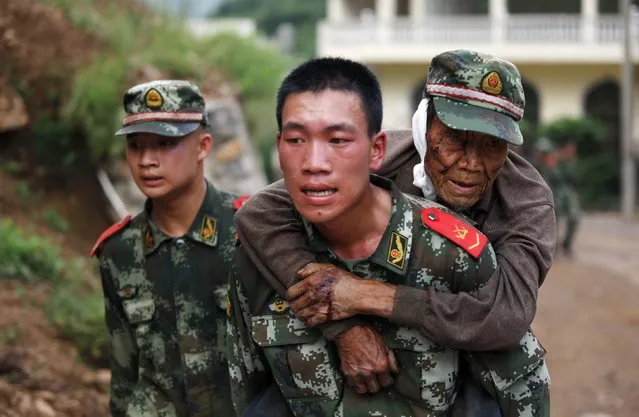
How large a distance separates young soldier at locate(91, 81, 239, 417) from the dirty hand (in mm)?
1216

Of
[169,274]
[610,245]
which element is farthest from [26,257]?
[610,245]

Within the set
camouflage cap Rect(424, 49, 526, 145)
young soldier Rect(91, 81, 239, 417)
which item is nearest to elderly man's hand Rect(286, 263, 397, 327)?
camouflage cap Rect(424, 49, 526, 145)

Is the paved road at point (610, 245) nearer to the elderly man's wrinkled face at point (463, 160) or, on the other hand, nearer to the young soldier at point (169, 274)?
the young soldier at point (169, 274)

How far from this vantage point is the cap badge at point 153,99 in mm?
3551

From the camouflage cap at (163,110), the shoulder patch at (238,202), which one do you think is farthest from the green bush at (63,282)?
the camouflage cap at (163,110)

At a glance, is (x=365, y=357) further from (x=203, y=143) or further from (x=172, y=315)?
(x=203, y=143)

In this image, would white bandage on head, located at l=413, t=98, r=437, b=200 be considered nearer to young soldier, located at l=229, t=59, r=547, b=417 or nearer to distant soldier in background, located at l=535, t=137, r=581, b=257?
young soldier, located at l=229, t=59, r=547, b=417

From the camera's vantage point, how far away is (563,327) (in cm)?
927

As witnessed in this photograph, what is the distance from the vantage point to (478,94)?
240 centimetres

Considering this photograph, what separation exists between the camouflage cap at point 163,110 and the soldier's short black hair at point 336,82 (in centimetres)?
117

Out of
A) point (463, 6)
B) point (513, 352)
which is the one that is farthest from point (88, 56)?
point (463, 6)

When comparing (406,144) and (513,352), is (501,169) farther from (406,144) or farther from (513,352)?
(513,352)

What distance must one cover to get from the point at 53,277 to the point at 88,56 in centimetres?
249

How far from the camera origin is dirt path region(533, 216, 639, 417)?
7.16 metres
